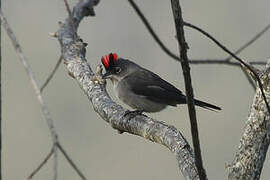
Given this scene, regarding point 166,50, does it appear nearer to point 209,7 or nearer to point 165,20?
→ point 165,20

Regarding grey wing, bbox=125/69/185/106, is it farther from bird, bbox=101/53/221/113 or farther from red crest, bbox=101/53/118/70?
red crest, bbox=101/53/118/70

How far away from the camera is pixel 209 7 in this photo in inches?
2677

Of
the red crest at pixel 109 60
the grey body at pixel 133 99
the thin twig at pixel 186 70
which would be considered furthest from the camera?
the red crest at pixel 109 60

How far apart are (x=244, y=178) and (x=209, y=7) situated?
212ft

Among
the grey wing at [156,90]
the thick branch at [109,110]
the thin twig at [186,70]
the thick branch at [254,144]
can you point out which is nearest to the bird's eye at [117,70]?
the grey wing at [156,90]

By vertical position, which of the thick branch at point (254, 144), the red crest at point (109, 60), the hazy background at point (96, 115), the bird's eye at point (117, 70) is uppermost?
the hazy background at point (96, 115)

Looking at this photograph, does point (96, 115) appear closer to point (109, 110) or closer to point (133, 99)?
point (133, 99)

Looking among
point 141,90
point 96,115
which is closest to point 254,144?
point 141,90

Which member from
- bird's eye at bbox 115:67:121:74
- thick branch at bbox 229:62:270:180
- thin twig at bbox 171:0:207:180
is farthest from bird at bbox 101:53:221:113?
thin twig at bbox 171:0:207:180

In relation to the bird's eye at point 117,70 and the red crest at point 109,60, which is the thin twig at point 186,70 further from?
the bird's eye at point 117,70

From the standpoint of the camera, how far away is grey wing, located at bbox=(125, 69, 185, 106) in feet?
26.0

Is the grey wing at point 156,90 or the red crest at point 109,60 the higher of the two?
the red crest at point 109,60

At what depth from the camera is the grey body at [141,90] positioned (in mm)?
7855

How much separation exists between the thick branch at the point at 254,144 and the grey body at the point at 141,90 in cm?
352
